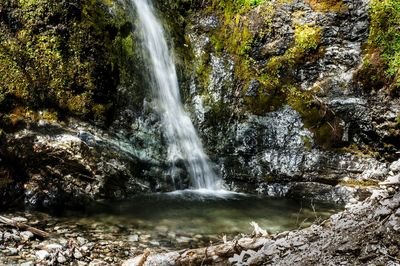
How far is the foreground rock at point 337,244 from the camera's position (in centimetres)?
177

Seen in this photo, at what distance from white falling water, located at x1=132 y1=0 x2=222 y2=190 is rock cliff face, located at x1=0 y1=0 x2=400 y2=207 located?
249 millimetres

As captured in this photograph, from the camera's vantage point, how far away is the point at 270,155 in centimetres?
858

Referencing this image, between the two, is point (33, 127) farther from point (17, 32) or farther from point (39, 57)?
point (17, 32)

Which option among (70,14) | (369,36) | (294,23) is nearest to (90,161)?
(70,14)

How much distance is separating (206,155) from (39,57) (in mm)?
4057

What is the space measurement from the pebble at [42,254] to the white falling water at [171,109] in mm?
4214

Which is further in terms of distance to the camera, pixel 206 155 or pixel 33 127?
pixel 206 155

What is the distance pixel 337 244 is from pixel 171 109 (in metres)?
7.22

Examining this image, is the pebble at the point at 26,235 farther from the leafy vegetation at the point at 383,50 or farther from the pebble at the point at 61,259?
the leafy vegetation at the point at 383,50

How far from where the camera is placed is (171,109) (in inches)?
352

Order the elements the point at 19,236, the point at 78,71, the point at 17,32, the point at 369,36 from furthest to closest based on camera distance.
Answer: the point at 369,36 → the point at 78,71 → the point at 17,32 → the point at 19,236

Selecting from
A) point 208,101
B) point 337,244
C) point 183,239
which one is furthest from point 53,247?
point 208,101

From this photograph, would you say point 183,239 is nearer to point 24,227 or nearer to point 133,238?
point 133,238

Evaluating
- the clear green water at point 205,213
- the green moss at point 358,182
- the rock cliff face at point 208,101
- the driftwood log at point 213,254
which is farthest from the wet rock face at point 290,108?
the driftwood log at point 213,254
